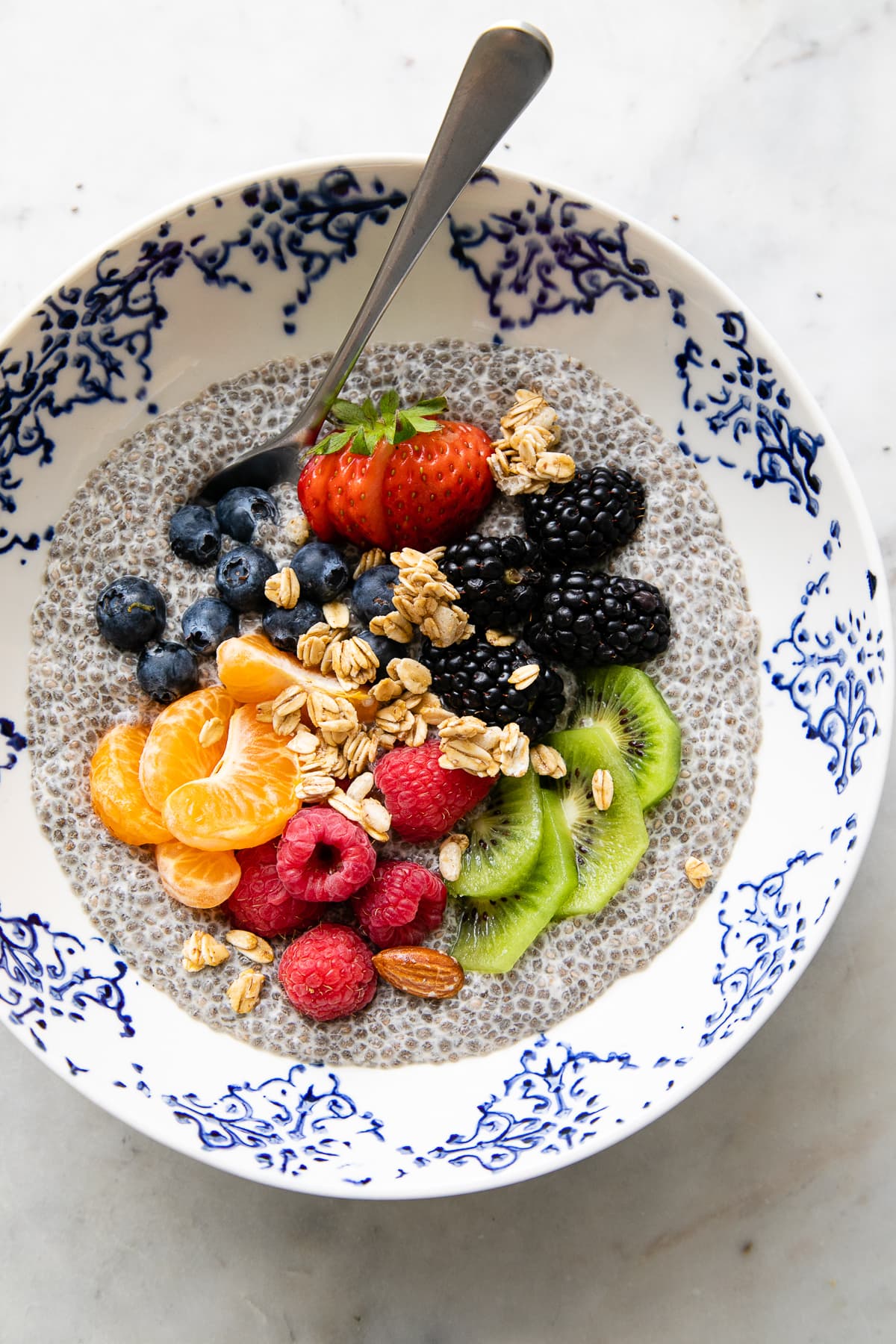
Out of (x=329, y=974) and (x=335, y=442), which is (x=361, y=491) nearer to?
(x=335, y=442)

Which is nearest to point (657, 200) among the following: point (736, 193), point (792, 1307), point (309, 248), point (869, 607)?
point (736, 193)

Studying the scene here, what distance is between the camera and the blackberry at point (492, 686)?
1.15m

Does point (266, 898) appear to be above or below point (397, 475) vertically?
below

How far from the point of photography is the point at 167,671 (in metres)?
1.22

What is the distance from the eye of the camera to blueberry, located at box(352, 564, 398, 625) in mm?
1204

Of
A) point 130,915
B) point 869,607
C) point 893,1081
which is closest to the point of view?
point 869,607

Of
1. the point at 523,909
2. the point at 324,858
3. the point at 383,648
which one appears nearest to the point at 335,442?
the point at 383,648

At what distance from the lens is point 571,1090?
1185 millimetres

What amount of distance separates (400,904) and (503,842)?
0.15m

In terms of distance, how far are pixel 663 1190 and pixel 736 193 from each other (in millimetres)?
1387

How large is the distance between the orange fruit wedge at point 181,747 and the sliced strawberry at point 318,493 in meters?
0.25

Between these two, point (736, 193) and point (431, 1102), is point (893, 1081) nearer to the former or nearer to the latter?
point (431, 1102)

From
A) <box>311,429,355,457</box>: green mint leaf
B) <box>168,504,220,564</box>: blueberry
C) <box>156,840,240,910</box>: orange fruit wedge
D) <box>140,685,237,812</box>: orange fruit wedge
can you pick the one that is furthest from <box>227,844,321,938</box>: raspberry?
<box>311,429,355,457</box>: green mint leaf

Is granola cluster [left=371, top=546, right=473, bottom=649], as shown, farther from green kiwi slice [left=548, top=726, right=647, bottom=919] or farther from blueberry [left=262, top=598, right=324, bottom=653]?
green kiwi slice [left=548, top=726, right=647, bottom=919]
